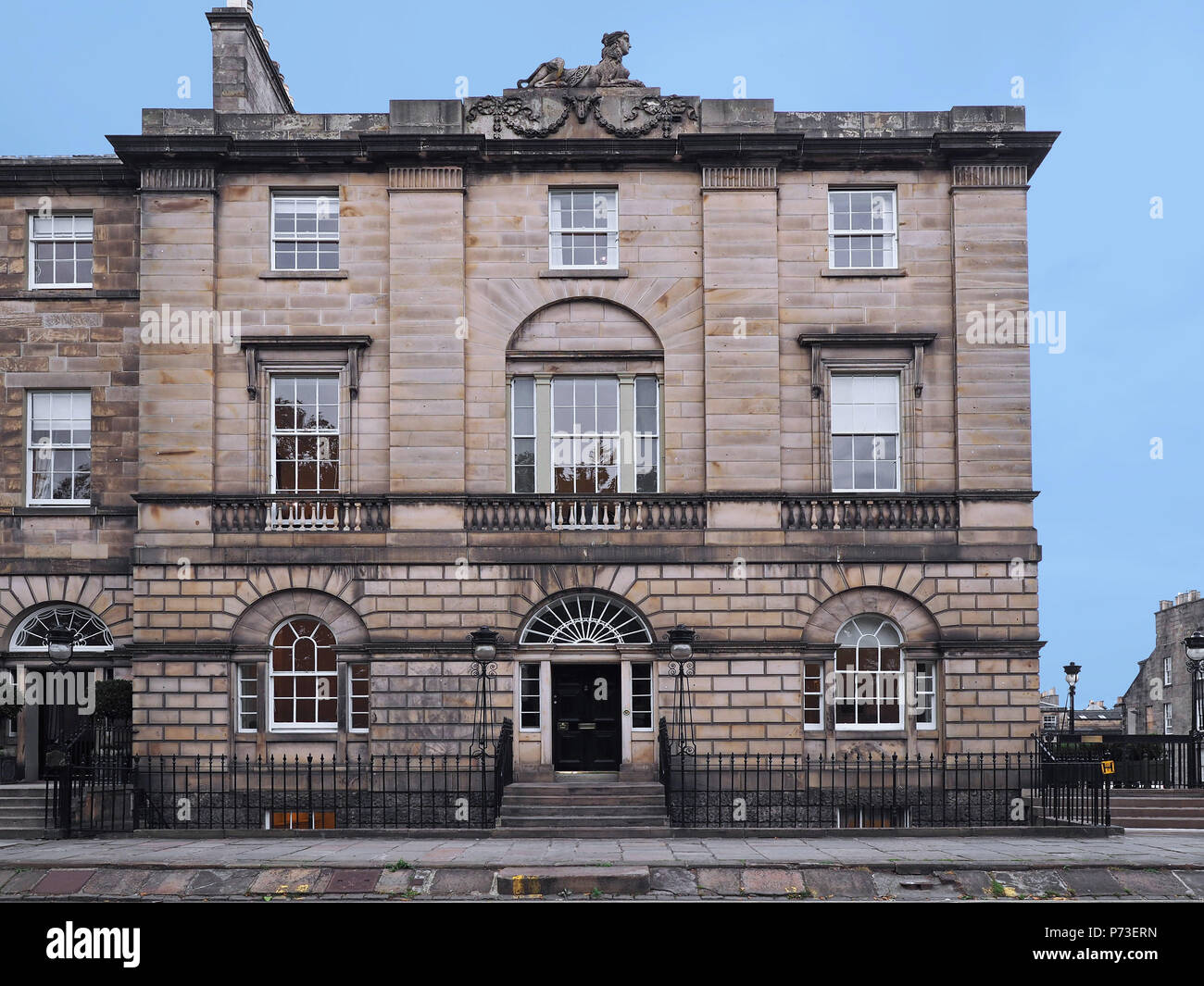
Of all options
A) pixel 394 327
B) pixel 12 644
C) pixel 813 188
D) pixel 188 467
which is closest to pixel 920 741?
pixel 813 188

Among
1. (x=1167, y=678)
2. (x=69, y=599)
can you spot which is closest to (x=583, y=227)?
(x=69, y=599)

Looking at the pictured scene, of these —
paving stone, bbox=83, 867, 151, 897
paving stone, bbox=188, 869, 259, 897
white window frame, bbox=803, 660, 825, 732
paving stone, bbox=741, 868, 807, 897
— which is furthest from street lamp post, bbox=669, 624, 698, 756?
paving stone, bbox=83, 867, 151, 897

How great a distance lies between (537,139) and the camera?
2408 cm

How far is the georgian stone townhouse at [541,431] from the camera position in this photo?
76.7ft

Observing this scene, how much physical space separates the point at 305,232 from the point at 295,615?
759 centimetres

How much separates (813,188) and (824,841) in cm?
1253

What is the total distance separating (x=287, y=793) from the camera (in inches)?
909

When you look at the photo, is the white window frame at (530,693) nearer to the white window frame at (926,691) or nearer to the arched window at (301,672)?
the arched window at (301,672)

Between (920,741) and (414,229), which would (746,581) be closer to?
(920,741)

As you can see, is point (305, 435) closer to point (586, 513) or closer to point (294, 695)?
point (294, 695)

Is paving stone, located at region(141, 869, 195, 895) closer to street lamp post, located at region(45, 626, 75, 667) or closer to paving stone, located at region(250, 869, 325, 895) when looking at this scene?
paving stone, located at region(250, 869, 325, 895)

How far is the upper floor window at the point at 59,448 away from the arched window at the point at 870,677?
15335 millimetres

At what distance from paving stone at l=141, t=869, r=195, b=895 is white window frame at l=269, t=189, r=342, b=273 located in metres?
12.7

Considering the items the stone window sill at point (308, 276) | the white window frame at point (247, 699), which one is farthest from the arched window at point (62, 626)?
the stone window sill at point (308, 276)
